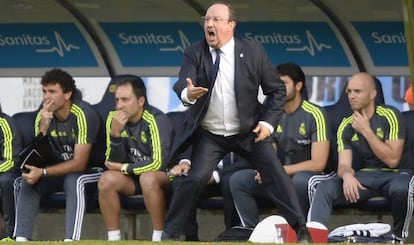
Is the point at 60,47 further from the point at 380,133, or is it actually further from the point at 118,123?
the point at 380,133

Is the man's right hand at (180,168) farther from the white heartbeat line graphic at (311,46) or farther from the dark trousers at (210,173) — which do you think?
the white heartbeat line graphic at (311,46)

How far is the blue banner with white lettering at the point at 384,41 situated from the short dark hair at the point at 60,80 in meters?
2.42

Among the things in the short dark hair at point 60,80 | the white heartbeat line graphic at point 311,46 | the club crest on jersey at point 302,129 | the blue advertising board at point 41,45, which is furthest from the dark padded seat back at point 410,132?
the blue advertising board at point 41,45

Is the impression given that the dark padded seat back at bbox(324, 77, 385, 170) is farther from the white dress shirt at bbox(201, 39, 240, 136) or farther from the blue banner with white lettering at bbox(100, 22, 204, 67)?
the white dress shirt at bbox(201, 39, 240, 136)

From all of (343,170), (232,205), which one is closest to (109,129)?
(232,205)

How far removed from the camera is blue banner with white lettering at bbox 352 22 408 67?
12281 millimetres

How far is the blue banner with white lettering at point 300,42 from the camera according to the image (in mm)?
12391

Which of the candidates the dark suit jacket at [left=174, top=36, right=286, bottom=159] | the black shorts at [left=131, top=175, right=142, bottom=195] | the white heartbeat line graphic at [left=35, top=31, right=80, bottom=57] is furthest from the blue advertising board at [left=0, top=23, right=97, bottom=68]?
the dark suit jacket at [left=174, top=36, right=286, bottom=159]

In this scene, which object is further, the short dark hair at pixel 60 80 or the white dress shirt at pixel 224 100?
the short dark hair at pixel 60 80

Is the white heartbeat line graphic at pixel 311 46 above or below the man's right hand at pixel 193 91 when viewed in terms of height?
above

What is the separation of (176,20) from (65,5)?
3.15ft

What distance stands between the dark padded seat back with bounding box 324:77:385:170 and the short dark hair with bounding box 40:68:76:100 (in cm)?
209

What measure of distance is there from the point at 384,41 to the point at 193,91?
3.16 m

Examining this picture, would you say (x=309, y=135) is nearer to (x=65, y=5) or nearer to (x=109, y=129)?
(x=109, y=129)
